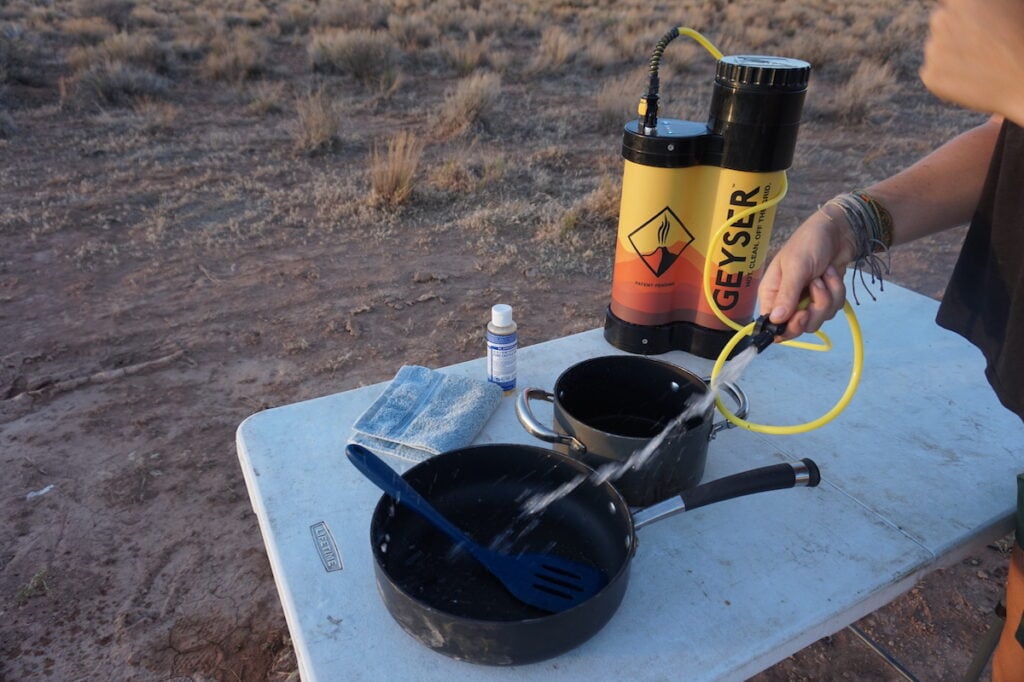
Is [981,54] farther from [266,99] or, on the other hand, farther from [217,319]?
[266,99]

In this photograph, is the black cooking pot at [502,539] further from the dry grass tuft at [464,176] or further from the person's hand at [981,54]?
the dry grass tuft at [464,176]

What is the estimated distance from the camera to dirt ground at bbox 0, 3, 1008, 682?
1918 mm

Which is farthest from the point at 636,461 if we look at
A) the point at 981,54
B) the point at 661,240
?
the point at 981,54

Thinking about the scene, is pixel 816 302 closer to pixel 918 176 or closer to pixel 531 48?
pixel 918 176

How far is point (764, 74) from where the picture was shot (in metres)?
1.17

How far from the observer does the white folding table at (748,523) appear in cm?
83

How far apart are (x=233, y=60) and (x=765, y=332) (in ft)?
27.5

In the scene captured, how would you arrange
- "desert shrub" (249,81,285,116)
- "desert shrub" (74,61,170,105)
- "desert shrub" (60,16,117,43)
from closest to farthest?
"desert shrub" (249,81,285,116) < "desert shrub" (74,61,170,105) < "desert shrub" (60,16,117,43)

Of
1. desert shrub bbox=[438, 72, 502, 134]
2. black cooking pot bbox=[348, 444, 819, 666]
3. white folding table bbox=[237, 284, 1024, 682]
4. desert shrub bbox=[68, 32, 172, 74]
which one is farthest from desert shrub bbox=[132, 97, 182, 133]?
black cooking pot bbox=[348, 444, 819, 666]

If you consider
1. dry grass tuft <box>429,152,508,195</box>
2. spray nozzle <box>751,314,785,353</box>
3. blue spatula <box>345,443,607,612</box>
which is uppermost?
spray nozzle <box>751,314,785,353</box>

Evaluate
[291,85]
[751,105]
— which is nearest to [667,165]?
[751,105]

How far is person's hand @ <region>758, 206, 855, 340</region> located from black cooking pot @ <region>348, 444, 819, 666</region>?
232mm

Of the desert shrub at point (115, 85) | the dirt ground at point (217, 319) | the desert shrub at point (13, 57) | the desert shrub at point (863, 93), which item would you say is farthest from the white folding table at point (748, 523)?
the desert shrub at point (13, 57)

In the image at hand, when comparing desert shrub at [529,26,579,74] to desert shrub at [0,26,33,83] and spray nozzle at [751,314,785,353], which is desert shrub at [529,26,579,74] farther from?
spray nozzle at [751,314,785,353]
